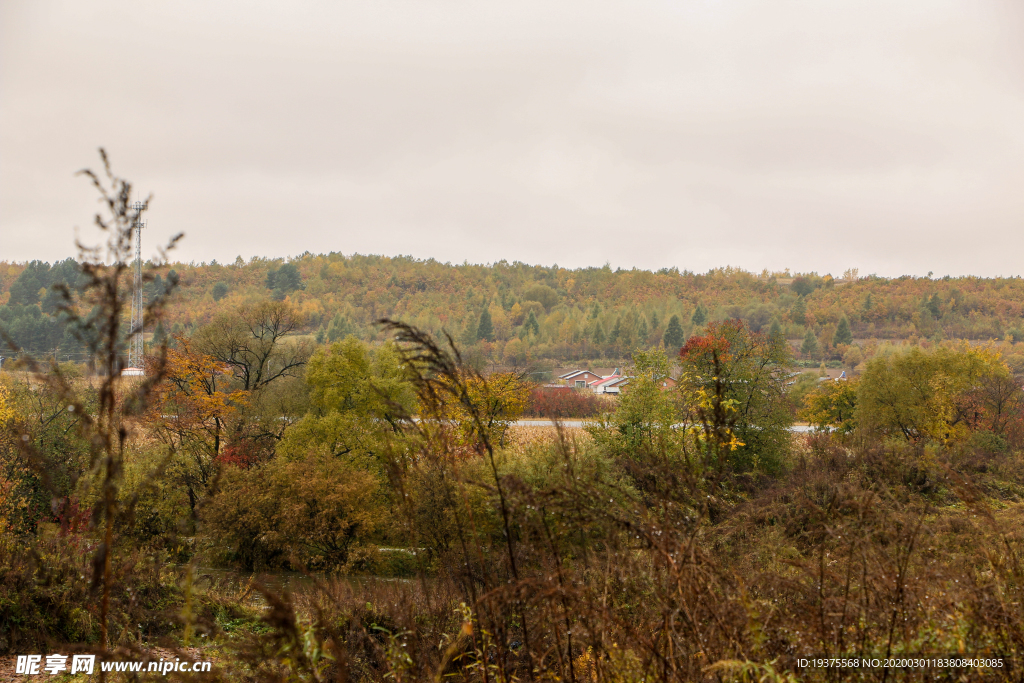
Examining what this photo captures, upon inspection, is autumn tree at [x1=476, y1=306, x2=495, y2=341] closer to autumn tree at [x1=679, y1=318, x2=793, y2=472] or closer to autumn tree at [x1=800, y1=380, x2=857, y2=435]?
autumn tree at [x1=800, y1=380, x2=857, y2=435]

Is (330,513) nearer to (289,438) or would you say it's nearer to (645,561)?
(289,438)

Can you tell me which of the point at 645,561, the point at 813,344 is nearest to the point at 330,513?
the point at 645,561

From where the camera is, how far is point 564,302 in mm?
128875

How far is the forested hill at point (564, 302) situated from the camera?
92.6 meters

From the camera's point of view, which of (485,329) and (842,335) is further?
(485,329)

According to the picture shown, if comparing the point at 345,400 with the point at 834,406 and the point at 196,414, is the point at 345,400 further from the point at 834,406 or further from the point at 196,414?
the point at 834,406

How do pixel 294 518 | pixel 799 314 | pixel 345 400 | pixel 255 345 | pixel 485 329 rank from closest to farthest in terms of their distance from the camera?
pixel 294 518 < pixel 345 400 < pixel 255 345 < pixel 485 329 < pixel 799 314

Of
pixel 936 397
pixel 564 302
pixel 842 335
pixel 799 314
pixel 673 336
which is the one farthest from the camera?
pixel 564 302

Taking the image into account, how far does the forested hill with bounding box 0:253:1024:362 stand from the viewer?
304 feet

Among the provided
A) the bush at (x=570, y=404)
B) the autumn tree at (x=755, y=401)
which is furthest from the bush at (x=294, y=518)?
the bush at (x=570, y=404)

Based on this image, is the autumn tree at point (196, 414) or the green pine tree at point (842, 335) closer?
the autumn tree at point (196, 414)

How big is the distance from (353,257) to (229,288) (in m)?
34.1

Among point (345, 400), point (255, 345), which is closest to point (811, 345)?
point (345, 400)

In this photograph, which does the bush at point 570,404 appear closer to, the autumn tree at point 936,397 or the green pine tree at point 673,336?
the autumn tree at point 936,397
